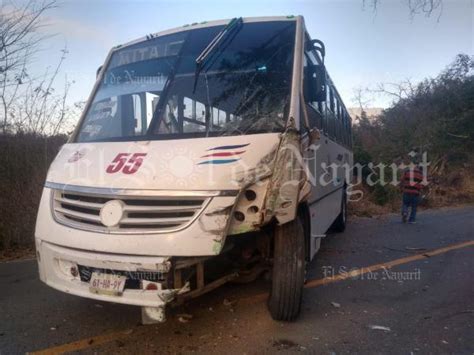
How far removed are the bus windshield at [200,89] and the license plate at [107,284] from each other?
1346 mm

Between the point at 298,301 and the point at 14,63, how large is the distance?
7305 mm

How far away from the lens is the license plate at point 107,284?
318 cm

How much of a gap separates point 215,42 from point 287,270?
2393 millimetres

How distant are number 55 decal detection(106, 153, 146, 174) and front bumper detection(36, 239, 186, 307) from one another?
705mm

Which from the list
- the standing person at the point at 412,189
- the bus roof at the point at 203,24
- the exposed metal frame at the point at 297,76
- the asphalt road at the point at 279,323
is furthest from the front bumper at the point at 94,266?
the standing person at the point at 412,189

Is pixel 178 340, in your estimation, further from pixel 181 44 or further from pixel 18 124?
pixel 18 124

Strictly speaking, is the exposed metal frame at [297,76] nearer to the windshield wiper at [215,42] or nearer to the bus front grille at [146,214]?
the windshield wiper at [215,42]

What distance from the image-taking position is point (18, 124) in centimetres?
783

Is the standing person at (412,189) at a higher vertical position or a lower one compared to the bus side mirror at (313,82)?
lower

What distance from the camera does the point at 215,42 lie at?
4258 mm

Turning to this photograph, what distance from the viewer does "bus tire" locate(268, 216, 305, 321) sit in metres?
3.71

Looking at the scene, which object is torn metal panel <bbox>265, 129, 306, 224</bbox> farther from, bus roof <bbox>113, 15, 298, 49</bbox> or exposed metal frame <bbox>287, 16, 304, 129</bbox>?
bus roof <bbox>113, 15, 298, 49</bbox>

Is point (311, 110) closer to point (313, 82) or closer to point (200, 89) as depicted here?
point (313, 82)

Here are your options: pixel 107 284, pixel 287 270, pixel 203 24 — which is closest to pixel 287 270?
pixel 287 270
